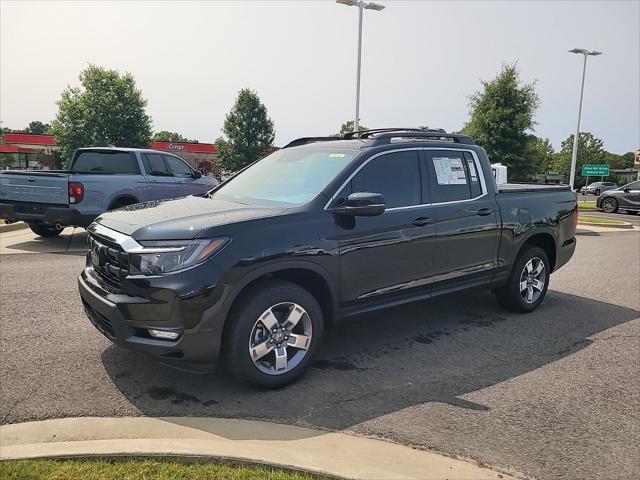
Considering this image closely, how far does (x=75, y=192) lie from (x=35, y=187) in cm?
74

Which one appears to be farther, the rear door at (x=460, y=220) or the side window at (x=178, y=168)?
the side window at (x=178, y=168)

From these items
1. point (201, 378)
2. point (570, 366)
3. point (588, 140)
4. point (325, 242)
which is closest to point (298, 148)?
point (325, 242)

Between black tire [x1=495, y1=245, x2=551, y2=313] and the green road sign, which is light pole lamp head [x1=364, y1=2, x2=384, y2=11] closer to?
black tire [x1=495, y1=245, x2=551, y2=313]

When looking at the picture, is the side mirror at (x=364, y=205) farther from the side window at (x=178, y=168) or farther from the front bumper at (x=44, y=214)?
the side window at (x=178, y=168)

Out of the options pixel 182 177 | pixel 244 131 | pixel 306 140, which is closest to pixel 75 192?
pixel 182 177

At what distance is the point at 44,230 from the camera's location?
34.5 ft

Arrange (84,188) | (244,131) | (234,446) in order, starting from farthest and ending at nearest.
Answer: (244,131) < (84,188) < (234,446)

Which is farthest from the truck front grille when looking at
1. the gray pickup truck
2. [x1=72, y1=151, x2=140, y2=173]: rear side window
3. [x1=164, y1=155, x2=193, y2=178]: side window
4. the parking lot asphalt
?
[x1=164, y1=155, x2=193, y2=178]: side window

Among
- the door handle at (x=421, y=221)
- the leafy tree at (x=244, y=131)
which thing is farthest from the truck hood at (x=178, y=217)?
the leafy tree at (x=244, y=131)

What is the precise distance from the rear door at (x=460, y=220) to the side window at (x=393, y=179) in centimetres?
19

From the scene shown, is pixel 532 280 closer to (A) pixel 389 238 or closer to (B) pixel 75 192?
(A) pixel 389 238

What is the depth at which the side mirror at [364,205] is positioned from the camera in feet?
12.5

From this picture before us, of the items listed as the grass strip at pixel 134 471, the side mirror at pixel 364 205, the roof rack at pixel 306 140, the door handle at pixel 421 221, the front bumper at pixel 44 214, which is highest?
the roof rack at pixel 306 140

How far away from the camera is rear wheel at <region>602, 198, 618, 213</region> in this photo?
24.1 meters
